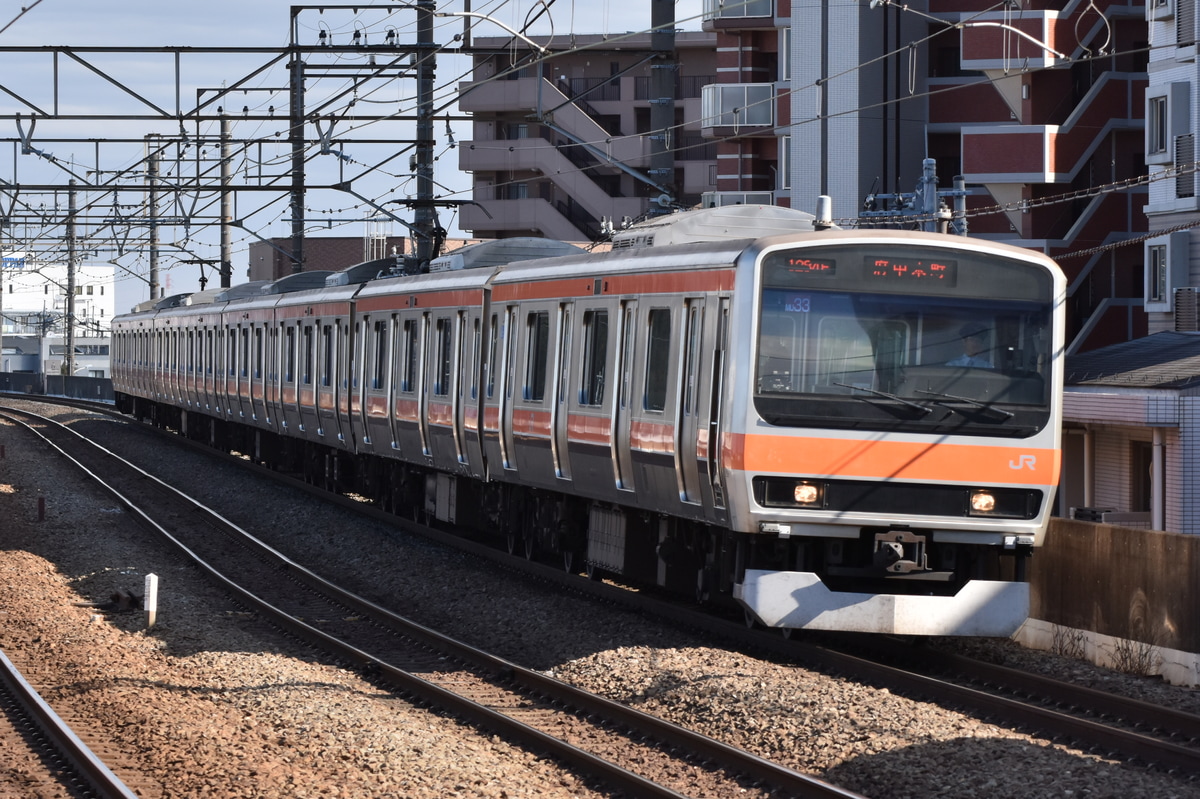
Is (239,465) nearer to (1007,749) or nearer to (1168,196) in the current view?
(1168,196)

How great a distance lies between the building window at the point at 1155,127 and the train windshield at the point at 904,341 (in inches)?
668

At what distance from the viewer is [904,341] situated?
1168 cm

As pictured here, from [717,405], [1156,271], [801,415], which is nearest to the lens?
[801,415]

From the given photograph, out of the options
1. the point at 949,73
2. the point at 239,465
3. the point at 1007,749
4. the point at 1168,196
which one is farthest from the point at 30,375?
the point at 1007,749

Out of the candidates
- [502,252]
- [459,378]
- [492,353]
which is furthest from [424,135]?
[492,353]

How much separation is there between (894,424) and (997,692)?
1.87 metres

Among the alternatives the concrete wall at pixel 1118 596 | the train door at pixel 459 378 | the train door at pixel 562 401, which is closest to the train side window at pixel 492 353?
the train door at pixel 459 378

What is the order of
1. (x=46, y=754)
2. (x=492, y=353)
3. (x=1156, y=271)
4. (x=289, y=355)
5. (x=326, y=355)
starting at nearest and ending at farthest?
(x=46, y=754), (x=492, y=353), (x=326, y=355), (x=1156, y=271), (x=289, y=355)

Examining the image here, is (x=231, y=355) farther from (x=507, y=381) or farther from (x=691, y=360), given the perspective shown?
(x=691, y=360)

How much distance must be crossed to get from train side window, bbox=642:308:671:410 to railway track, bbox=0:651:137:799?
495 centimetres

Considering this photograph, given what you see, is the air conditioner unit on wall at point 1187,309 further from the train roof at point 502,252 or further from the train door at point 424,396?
the train door at point 424,396

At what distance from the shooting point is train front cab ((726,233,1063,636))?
37.9ft

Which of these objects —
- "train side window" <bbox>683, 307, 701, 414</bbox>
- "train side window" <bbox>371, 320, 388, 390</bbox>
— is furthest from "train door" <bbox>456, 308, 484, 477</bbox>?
"train side window" <bbox>683, 307, 701, 414</bbox>

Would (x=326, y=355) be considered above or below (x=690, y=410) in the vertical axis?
above
